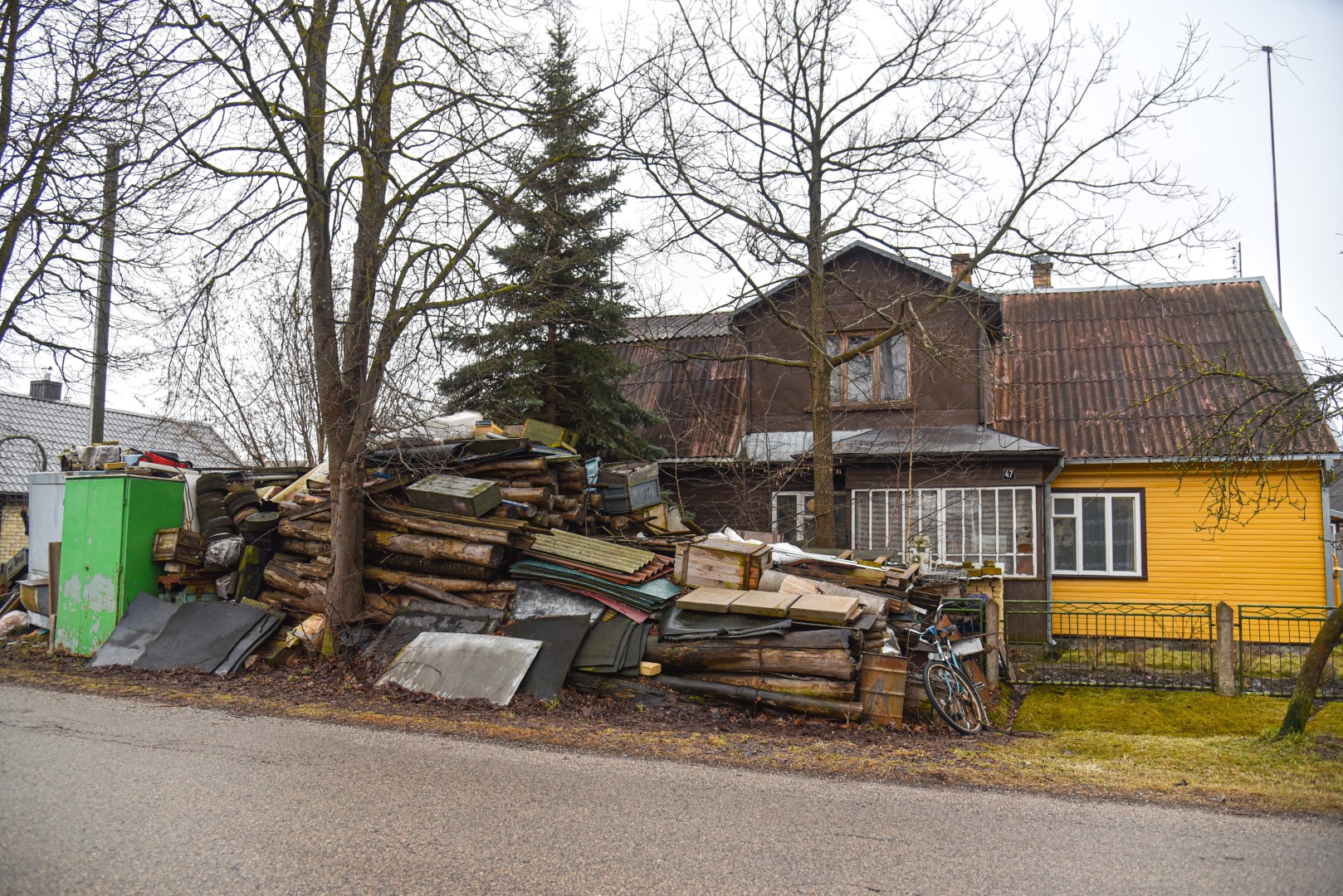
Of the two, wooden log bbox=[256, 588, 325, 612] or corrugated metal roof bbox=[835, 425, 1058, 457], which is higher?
corrugated metal roof bbox=[835, 425, 1058, 457]

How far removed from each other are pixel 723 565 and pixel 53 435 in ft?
A: 93.6

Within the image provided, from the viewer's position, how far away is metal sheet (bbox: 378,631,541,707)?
9047 mm

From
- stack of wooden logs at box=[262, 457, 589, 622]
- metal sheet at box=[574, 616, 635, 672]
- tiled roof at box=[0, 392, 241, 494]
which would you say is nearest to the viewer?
metal sheet at box=[574, 616, 635, 672]

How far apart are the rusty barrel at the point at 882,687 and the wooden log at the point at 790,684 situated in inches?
5.5

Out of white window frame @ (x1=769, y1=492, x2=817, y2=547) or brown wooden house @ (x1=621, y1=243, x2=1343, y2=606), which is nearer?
brown wooden house @ (x1=621, y1=243, x2=1343, y2=606)

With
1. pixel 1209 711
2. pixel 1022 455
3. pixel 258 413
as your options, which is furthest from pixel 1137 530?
pixel 258 413

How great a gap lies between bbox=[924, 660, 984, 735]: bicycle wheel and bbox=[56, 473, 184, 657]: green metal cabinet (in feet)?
31.3

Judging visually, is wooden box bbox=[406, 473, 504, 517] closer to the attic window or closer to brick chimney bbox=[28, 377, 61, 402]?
the attic window

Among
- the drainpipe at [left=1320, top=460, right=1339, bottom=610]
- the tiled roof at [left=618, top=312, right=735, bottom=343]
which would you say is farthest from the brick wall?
the drainpipe at [left=1320, top=460, right=1339, bottom=610]

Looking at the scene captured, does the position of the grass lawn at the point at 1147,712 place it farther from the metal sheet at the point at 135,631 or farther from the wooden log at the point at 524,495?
the metal sheet at the point at 135,631

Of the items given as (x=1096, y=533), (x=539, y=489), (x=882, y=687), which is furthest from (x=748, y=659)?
(x=1096, y=533)

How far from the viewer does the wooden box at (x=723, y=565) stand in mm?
10172

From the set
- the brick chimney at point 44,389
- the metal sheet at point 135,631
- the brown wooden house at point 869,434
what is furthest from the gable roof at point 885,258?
the brick chimney at point 44,389

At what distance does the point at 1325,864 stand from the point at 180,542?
11824 mm
